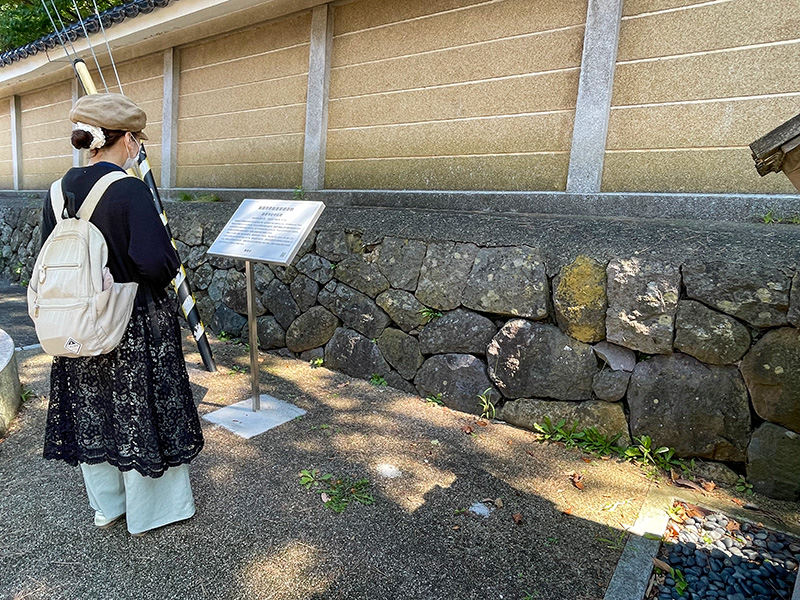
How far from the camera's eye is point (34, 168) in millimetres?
10070

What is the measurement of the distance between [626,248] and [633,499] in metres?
1.51

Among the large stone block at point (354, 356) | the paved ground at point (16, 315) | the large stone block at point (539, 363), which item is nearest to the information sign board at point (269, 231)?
the large stone block at point (354, 356)

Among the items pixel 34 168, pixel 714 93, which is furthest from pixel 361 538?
pixel 34 168

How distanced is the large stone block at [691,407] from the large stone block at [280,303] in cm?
307

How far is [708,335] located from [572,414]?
97 centimetres

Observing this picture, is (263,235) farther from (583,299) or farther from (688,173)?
(688,173)

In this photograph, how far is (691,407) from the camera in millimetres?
2973

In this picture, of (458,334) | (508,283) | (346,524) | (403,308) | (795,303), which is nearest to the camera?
(346,524)

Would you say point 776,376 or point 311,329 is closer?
point 776,376

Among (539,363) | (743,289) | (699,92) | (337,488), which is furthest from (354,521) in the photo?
(699,92)

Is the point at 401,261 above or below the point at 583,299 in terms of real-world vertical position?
above

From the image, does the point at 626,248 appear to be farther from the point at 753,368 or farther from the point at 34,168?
the point at 34,168

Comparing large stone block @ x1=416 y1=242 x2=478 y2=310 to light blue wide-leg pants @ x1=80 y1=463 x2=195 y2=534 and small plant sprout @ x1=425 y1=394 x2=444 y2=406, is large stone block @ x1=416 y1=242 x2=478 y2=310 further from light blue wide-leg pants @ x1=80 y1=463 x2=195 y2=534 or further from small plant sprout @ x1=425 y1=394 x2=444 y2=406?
light blue wide-leg pants @ x1=80 y1=463 x2=195 y2=534

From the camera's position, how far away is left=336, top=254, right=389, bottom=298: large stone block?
4258mm
